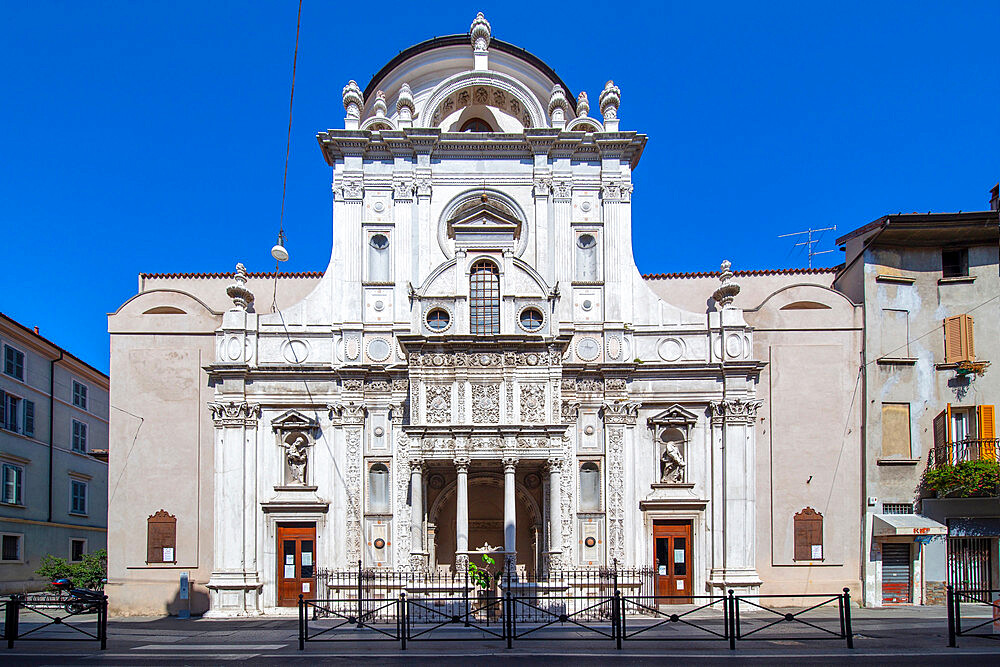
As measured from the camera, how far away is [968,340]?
28938 millimetres

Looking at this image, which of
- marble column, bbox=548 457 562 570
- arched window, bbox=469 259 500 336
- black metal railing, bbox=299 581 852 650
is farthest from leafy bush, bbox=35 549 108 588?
marble column, bbox=548 457 562 570

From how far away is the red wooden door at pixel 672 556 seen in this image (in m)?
27.8

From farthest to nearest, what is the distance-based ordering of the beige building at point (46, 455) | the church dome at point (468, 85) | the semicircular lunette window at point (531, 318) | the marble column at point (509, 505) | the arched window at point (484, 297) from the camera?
1. the beige building at point (46, 455)
2. the church dome at point (468, 85)
3. the arched window at point (484, 297)
4. the semicircular lunette window at point (531, 318)
5. the marble column at point (509, 505)

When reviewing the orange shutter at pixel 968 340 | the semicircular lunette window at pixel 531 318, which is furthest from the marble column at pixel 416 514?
the orange shutter at pixel 968 340

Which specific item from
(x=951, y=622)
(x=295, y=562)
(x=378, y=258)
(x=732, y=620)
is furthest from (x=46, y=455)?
(x=951, y=622)

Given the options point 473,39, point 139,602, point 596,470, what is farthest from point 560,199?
point 139,602

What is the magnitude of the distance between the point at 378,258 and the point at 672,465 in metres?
11.8

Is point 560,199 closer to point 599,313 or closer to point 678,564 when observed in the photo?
point 599,313

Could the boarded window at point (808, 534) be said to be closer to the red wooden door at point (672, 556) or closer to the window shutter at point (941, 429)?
the red wooden door at point (672, 556)

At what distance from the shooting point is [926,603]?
2769 cm

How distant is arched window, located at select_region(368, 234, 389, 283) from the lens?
29.4 m

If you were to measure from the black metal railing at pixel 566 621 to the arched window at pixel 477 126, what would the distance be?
16.9 meters

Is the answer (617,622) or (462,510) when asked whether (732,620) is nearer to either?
(617,622)

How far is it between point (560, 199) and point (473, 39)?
22.8 ft
